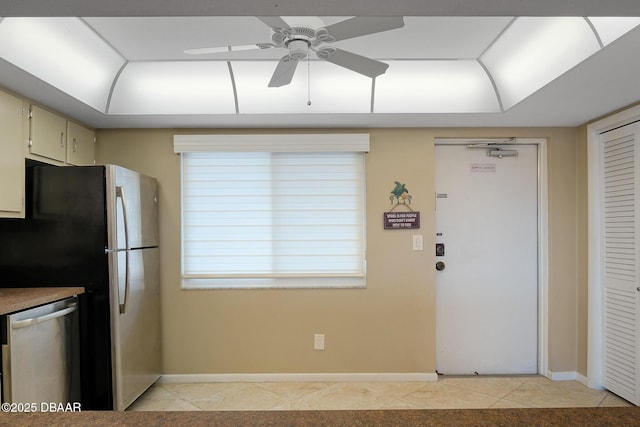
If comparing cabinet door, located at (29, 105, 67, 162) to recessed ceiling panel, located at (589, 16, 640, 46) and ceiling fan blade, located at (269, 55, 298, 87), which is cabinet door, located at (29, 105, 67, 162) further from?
recessed ceiling panel, located at (589, 16, 640, 46)

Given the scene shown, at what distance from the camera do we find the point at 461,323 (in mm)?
3500

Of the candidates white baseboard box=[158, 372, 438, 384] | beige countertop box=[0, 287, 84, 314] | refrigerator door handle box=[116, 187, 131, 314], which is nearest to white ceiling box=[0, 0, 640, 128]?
refrigerator door handle box=[116, 187, 131, 314]

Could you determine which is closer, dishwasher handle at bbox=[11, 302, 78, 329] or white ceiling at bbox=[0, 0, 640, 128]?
white ceiling at bbox=[0, 0, 640, 128]

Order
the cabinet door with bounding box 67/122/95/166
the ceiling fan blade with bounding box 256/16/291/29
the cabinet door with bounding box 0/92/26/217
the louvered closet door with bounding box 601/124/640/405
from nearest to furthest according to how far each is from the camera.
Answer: the ceiling fan blade with bounding box 256/16/291/29 < the cabinet door with bounding box 0/92/26/217 < the louvered closet door with bounding box 601/124/640/405 < the cabinet door with bounding box 67/122/95/166

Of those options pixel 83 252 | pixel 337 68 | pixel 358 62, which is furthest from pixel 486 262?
pixel 83 252

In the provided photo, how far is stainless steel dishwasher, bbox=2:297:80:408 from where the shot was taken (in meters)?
1.95

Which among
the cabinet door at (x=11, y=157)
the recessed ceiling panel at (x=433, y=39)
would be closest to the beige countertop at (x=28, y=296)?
the cabinet door at (x=11, y=157)

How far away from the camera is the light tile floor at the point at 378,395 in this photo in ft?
9.56

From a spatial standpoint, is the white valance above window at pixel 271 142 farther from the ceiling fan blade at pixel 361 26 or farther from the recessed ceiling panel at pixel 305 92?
the ceiling fan blade at pixel 361 26

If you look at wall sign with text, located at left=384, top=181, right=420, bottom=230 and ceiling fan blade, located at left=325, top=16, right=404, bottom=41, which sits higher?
ceiling fan blade, located at left=325, top=16, right=404, bottom=41

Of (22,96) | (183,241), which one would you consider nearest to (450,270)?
(183,241)

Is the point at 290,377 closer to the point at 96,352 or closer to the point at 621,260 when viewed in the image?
the point at 96,352

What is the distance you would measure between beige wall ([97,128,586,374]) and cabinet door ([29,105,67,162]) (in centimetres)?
55

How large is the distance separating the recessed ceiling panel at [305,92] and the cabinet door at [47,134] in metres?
1.29
